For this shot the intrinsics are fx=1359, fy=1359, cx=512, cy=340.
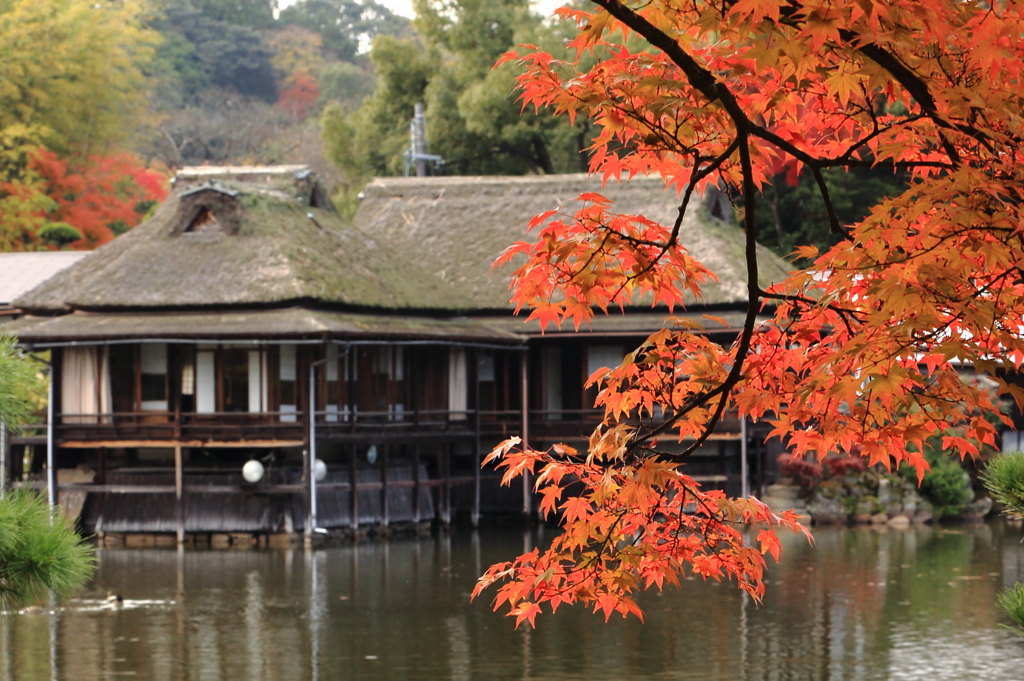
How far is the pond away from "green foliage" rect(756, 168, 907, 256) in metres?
15.7

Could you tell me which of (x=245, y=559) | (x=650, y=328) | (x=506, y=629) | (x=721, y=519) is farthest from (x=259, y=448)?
(x=721, y=519)

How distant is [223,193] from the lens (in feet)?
84.1

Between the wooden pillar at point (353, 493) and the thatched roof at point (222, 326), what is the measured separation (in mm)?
2167

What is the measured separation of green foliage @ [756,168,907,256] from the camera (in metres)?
35.7

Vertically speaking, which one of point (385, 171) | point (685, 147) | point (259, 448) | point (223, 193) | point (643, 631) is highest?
point (385, 171)

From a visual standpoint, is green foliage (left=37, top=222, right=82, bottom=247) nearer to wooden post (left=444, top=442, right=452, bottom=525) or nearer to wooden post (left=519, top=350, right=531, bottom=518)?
wooden post (left=444, top=442, right=452, bottom=525)

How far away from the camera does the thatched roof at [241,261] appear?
24078 millimetres

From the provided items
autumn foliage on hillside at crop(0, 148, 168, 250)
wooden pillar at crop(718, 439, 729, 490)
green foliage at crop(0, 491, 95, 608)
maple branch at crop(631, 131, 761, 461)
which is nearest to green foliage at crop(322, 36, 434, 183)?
autumn foliage on hillside at crop(0, 148, 168, 250)

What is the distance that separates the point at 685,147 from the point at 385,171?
35.7 metres

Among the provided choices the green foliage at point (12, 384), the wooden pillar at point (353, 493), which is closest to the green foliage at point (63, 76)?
the wooden pillar at point (353, 493)

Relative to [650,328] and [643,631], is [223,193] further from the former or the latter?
[643,631]

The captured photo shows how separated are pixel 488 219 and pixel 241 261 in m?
7.53

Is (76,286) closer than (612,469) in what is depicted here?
No

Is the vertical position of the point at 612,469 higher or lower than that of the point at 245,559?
higher
